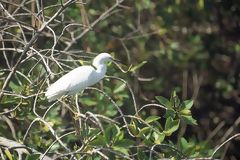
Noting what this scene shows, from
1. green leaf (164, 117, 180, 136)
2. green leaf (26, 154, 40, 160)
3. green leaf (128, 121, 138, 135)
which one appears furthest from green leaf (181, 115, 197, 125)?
green leaf (26, 154, 40, 160)

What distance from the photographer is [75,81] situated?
270 centimetres

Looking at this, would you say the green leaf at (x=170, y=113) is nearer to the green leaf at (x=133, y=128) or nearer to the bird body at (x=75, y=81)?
the green leaf at (x=133, y=128)

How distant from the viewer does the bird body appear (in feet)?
8.74

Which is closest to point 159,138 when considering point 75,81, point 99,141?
point 99,141

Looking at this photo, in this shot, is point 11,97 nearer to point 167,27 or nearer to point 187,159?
point 187,159

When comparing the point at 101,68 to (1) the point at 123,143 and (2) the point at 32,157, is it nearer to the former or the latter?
(1) the point at 123,143

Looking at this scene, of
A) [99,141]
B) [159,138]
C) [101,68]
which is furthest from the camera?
[101,68]

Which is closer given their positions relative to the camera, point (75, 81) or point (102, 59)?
point (75, 81)

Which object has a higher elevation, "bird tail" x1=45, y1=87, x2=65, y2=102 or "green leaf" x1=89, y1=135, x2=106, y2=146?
"bird tail" x1=45, y1=87, x2=65, y2=102

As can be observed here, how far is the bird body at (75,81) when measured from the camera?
2.66m

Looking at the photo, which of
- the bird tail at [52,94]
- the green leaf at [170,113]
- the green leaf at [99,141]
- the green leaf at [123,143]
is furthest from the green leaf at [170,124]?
the bird tail at [52,94]

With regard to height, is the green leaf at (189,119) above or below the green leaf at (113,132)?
below

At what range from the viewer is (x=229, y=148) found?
18.4ft

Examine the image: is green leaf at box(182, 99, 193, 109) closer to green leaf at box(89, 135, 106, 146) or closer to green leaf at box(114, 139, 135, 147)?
green leaf at box(114, 139, 135, 147)
